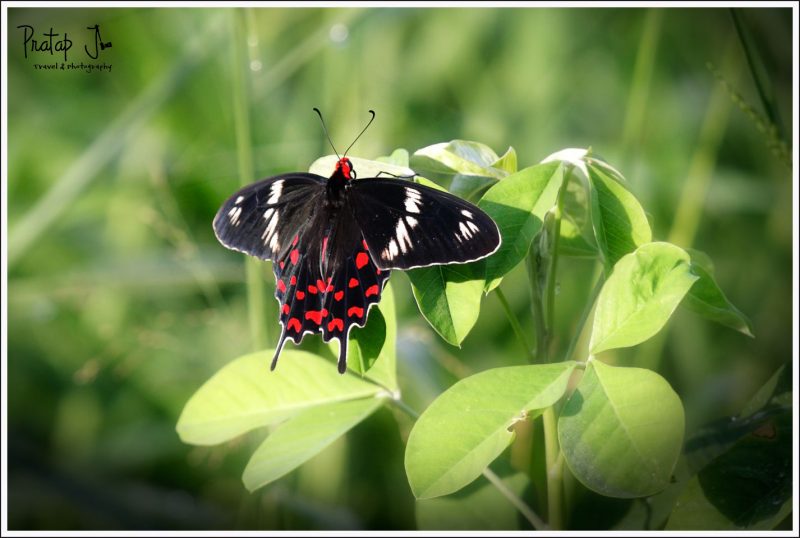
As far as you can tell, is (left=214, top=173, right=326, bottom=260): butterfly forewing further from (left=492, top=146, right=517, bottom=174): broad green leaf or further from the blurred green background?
the blurred green background

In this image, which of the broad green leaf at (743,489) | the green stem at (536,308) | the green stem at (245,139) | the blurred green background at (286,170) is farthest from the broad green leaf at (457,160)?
the blurred green background at (286,170)

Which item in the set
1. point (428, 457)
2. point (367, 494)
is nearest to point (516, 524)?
point (428, 457)

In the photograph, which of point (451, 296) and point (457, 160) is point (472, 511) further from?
point (457, 160)

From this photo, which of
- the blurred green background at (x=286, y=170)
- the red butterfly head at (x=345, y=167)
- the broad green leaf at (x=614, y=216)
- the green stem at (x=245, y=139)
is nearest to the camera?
the broad green leaf at (x=614, y=216)

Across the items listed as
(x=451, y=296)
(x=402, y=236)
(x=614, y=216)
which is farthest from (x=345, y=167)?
(x=614, y=216)

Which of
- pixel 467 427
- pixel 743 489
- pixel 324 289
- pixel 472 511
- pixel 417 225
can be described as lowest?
pixel 472 511

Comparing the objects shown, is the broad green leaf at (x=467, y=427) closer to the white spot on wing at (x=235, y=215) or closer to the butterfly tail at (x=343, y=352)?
the butterfly tail at (x=343, y=352)

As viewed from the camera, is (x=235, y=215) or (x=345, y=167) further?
(x=235, y=215)

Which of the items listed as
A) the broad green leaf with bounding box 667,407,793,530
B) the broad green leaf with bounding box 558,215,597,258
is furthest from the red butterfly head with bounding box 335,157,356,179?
the broad green leaf with bounding box 667,407,793,530
